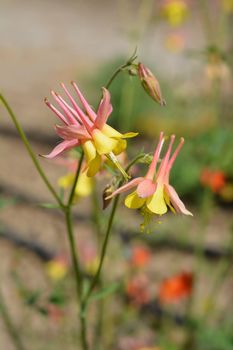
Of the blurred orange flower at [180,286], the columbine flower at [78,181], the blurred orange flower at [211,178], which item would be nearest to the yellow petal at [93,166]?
the columbine flower at [78,181]

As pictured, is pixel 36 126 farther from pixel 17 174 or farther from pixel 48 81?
pixel 48 81

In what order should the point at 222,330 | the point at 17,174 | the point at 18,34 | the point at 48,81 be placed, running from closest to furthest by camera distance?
1. the point at 222,330
2. the point at 17,174
3. the point at 48,81
4. the point at 18,34

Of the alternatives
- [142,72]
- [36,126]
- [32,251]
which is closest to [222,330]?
[32,251]

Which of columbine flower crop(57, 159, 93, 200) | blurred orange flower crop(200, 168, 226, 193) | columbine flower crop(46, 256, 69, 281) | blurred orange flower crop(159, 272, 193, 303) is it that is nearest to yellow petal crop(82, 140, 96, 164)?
columbine flower crop(57, 159, 93, 200)

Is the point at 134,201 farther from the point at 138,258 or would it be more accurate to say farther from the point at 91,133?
the point at 138,258

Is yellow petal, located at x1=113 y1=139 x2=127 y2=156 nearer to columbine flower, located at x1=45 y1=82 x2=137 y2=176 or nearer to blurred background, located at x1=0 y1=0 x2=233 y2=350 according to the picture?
columbine flower, located at x1=45 y1=82 x2=137 y2=176

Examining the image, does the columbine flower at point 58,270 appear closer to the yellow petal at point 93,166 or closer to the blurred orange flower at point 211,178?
the blurred orange flower at point 211,178
